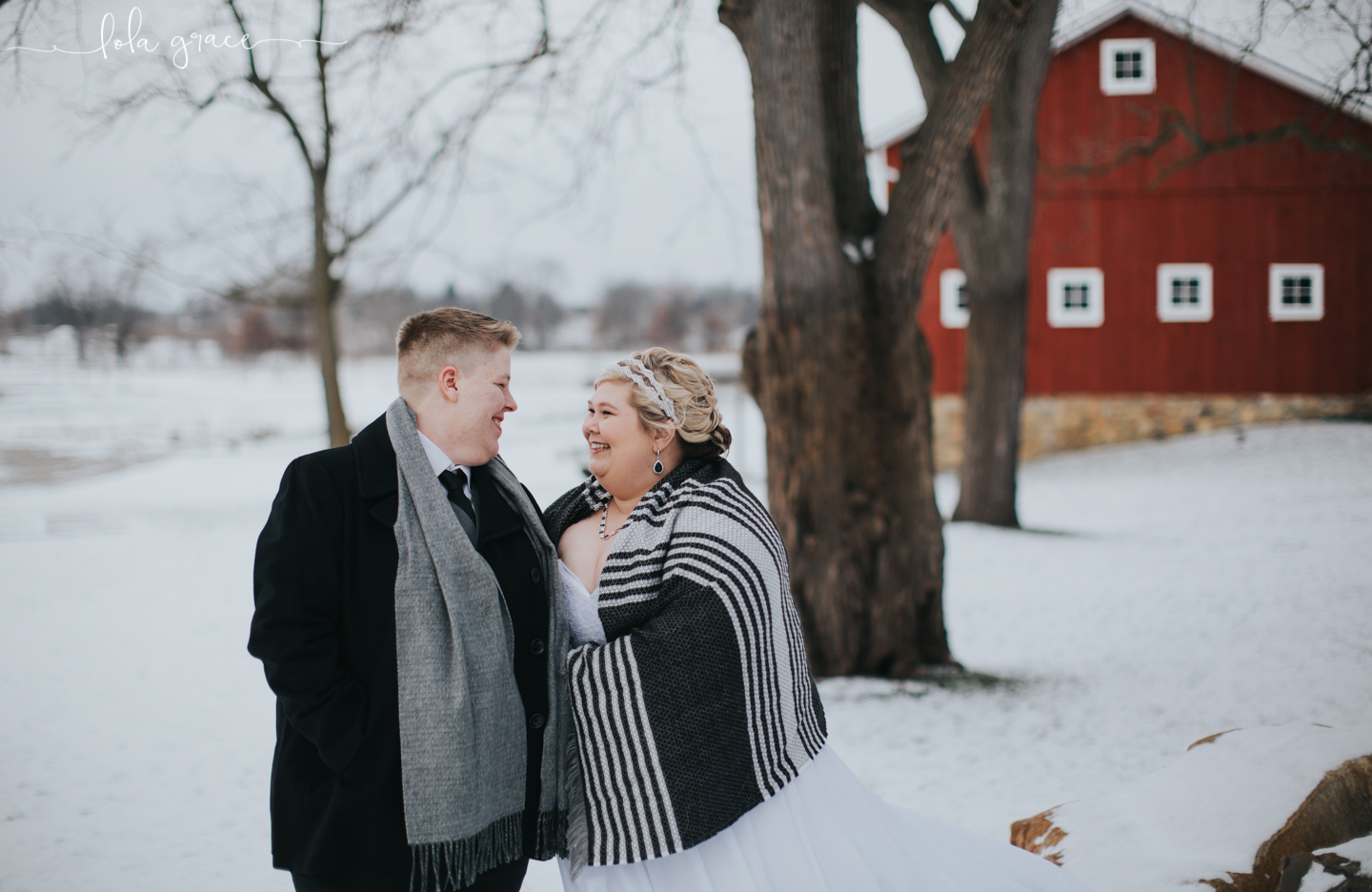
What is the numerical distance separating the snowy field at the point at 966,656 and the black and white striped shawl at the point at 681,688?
150 centimetres

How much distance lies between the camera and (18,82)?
16.2ft

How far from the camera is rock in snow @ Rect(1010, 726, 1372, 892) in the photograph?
8.73ft

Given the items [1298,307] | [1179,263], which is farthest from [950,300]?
[1298,307]

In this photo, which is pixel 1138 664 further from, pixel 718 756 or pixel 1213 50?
pixel 1213 50

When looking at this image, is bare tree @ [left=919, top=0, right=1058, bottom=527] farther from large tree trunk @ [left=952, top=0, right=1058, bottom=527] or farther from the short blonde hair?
the short blonde hair

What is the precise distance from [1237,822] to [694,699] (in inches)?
74.2

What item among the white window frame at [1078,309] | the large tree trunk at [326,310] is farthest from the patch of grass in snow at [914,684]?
the white window frame at [1078,309]

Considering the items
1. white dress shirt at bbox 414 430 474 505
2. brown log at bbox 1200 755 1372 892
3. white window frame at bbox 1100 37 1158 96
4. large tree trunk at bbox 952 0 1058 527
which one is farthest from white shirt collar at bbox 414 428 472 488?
white window frame at bbox 1100 37 1158 96

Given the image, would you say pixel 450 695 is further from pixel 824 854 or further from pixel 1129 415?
pixel 1129 415

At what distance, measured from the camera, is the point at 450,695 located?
2102mm

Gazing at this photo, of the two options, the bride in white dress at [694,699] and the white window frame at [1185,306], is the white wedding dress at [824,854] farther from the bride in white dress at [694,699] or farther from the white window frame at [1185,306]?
the white window frame at [1185,306]

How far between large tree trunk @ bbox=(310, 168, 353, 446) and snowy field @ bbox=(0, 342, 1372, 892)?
82.8 inches

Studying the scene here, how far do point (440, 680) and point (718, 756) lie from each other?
0.72 m

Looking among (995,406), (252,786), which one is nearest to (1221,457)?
(995,406)
